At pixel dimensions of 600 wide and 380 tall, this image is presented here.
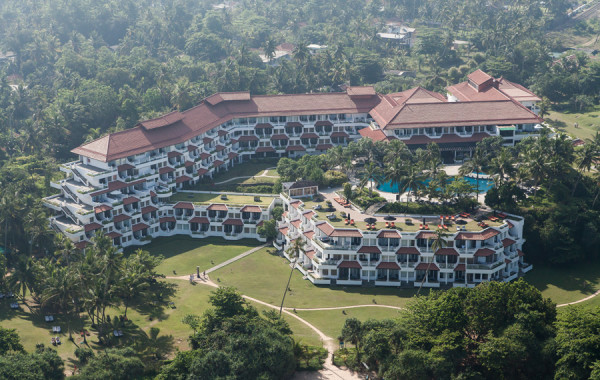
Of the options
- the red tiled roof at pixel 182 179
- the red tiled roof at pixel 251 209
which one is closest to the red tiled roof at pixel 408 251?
the red tiled roof at pixel 251 209

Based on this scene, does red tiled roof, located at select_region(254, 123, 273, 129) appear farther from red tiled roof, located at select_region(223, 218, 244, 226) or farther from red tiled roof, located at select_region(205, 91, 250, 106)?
red tiled roof, located at select_region(223, 218, 244, 226)

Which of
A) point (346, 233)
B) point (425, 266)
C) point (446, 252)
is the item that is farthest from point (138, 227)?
point (446, 252)

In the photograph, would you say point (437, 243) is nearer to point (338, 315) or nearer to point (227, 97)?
point (338, 315)

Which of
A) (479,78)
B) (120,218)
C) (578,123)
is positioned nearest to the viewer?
(120,218)

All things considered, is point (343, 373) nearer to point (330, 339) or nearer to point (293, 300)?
point (330, 339)

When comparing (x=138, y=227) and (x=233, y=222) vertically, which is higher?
(x=138, y=227)

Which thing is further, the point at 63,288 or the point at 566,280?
the point at 566,280
